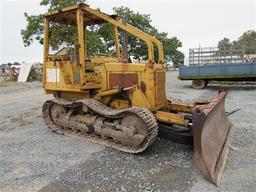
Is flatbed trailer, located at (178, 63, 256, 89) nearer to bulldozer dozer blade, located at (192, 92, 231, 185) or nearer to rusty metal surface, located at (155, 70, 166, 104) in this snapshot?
rusty metal surface, located at (155, 70, 166, 104)

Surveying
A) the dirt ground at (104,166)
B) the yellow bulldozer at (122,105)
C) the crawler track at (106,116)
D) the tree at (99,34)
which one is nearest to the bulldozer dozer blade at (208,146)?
the yellow bulldozer at (122,105)

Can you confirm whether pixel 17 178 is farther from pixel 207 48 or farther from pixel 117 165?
pixel 207 48

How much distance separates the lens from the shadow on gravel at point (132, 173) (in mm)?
3697

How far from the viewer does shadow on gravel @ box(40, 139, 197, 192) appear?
12.1 feet

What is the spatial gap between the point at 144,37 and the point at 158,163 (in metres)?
2.26

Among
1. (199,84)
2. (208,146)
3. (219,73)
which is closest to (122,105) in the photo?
(208,146)

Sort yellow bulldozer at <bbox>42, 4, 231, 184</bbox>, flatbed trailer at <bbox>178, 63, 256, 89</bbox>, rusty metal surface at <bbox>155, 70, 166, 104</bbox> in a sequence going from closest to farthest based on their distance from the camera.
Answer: yellow bulldozer at <bbox>42, 4, 231, 184</bbox>
rusty metal surface at <bbox>155, 70, 166, 104</bbox>
flatbed trailer at <bbox>178, 63, 256, 89</bbox>

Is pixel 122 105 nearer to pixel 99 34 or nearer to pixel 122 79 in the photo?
pixel 122 79

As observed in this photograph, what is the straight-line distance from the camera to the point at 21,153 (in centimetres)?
502

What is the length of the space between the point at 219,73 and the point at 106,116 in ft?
36.1

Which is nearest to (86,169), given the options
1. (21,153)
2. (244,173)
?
(21,153)

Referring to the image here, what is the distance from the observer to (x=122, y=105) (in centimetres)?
571

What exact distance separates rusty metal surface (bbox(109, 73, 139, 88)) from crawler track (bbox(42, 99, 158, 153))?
1.66 ft

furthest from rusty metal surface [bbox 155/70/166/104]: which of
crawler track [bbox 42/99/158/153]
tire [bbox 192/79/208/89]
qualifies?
tire [bbox 192/79/208/89]
